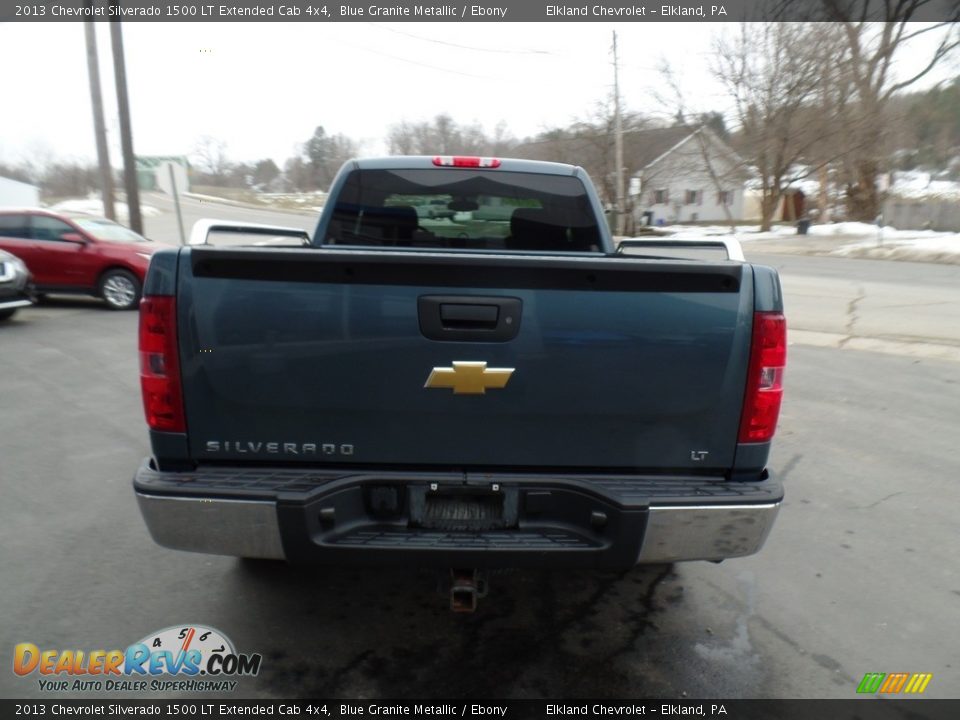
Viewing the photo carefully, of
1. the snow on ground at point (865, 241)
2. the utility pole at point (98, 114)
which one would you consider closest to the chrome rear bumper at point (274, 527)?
the utility pole at point (98, 114)

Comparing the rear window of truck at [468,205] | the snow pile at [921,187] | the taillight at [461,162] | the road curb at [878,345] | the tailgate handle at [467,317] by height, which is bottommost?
the road curb at [878,345]

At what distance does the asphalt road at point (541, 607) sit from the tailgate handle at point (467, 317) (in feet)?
4.47

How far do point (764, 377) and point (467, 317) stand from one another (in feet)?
3.66

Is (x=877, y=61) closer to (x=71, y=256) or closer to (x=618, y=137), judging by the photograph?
(x=618, y=137)

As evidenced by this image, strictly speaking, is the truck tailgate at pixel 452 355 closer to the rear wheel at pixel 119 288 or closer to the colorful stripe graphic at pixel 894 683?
the colorful stripe graphic at pixel 894 683

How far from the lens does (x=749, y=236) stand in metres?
37.9

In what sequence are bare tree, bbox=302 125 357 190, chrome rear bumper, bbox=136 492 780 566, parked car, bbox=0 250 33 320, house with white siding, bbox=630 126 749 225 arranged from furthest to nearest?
house with white siding, bbox=630 126 749 225
bare tree, bbox=302 125 357 190
parked car, bbox=0 250 33 320
chrome rear bumper, bbox=136 492 780 566

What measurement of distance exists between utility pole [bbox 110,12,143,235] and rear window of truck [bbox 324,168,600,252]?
552 inches

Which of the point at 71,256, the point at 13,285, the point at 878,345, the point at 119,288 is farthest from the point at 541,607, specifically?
the point at 71,256

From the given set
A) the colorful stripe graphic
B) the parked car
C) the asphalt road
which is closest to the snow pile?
the asphalt road

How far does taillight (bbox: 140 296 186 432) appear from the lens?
2.48m

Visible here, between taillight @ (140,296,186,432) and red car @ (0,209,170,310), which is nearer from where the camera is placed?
taillight @ (140,296,186,432)

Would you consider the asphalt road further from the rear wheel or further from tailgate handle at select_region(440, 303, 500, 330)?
the rear wheel

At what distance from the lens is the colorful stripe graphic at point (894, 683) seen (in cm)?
277
